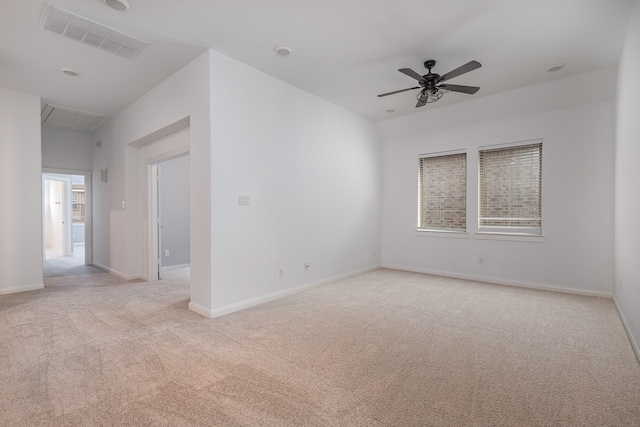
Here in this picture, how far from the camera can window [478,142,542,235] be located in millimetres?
4918

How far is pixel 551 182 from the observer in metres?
4.71

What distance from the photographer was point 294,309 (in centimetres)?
376

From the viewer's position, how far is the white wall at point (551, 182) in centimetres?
432

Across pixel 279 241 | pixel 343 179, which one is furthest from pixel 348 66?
pixel 279 241

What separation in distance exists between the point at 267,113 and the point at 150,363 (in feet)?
10.4

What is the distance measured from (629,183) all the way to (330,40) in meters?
3.39

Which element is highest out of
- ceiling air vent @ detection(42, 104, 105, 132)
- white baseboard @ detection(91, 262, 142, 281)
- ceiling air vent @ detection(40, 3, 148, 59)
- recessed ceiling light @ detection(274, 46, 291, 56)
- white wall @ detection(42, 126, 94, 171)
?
recessed ceiling light @ detection(274, 46, 291, 56)

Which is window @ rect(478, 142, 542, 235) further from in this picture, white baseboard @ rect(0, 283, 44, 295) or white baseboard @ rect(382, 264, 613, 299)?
white baseboard @ rect(0, 283, 44, 295)

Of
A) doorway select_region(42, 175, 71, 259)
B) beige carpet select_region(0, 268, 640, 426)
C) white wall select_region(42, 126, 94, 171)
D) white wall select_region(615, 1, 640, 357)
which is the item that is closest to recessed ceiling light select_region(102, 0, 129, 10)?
beige carpet select_region(0, 268, 640, 426)

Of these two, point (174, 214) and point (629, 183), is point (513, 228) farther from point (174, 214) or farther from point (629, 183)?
point (174, 214)

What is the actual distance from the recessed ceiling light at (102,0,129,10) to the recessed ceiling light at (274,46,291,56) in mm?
1465

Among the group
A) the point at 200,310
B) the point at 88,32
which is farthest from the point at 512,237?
the point at 88,32

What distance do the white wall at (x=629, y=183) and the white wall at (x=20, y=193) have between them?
7.53 meters

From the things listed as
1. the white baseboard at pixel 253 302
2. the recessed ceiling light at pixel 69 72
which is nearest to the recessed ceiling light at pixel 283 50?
the recessed ceiling light at pixel 69 72
